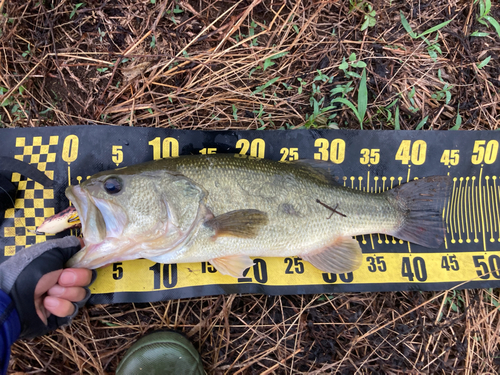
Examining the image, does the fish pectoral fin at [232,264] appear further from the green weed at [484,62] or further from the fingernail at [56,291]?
the green weed at [484,62]

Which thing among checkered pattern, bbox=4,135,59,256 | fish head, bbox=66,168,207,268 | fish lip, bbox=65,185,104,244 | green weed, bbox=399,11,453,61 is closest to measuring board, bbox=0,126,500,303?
checkered pattern, bbox=4,135,59,256

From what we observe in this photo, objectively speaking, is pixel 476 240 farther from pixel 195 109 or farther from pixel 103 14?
pixel 103 14

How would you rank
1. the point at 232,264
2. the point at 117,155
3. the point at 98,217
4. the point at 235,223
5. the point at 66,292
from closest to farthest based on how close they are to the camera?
1. the point at 98,217
2. the point at 235,223
3. the point at 66,292
4. the point at 232,264
5. the point at 117,155

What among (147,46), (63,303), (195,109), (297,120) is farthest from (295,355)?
(147,46)

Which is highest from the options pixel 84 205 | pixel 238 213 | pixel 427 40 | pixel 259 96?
pixel 427 40

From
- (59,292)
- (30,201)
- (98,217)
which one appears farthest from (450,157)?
(30,201)

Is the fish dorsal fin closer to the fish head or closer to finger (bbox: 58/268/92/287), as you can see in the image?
the fish head

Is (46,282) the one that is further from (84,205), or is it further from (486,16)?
(486,16)
